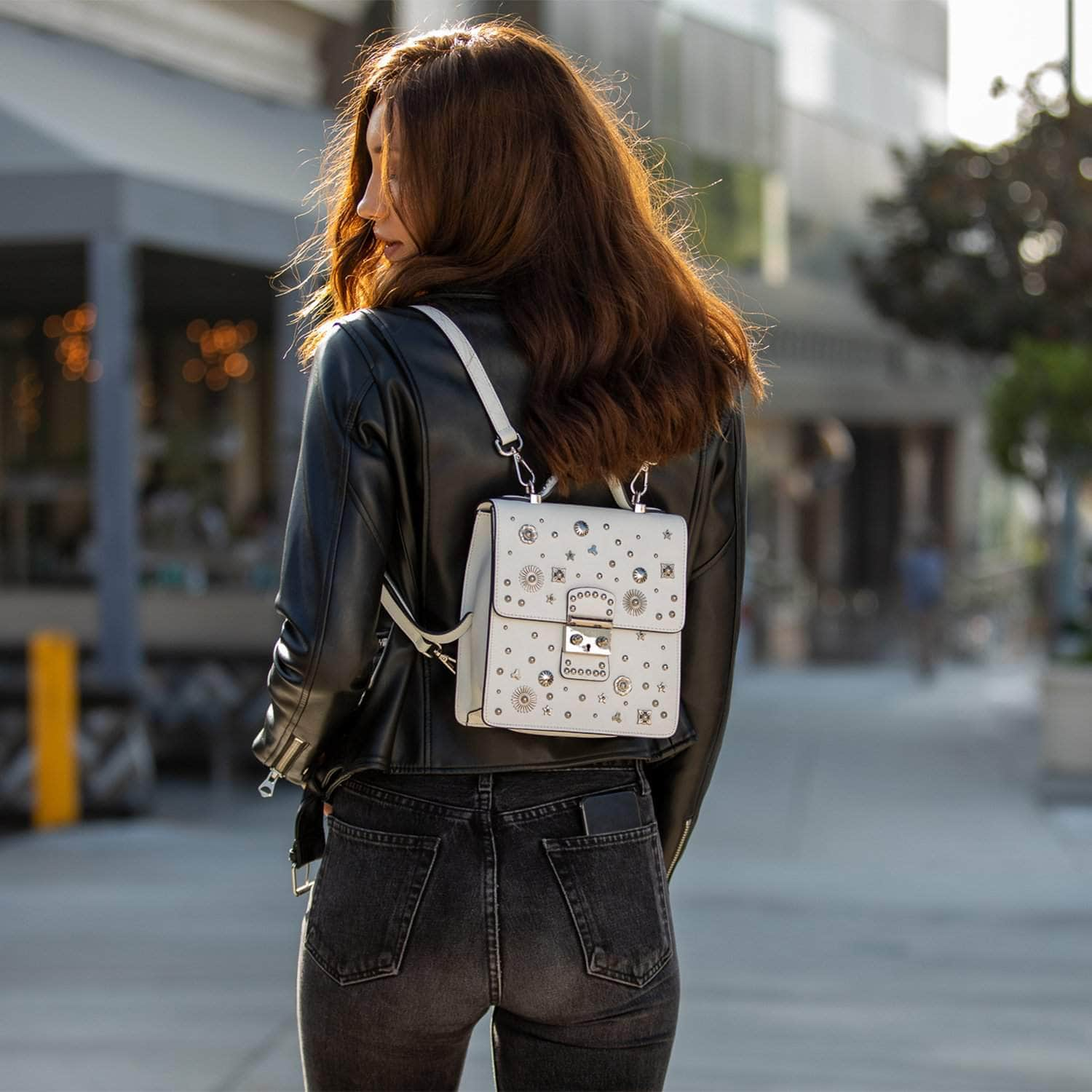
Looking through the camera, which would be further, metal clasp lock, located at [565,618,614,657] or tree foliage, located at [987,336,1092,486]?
tree foliage, located at [987,336,1092,486]

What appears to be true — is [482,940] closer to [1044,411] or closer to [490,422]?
[490,422]

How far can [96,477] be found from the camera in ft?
27.9

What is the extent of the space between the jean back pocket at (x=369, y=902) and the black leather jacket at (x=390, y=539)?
0.09 m

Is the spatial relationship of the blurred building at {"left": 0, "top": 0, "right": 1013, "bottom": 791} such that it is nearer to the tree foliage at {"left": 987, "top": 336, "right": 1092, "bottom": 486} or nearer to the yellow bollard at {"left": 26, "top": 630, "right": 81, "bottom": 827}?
the yellow bollard at {"left": 26, "top": 630, "right": 81, "bottom": 827}

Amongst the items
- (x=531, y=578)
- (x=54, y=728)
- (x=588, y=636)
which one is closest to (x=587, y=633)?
(x=588, y=636)

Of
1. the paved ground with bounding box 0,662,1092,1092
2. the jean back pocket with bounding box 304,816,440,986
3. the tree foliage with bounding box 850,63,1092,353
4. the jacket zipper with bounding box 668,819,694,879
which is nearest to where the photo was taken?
the jean back pocket with bounding box 304,816,440,986

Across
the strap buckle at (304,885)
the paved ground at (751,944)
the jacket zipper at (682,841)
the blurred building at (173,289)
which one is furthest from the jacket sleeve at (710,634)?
the paved ground at (751,944)

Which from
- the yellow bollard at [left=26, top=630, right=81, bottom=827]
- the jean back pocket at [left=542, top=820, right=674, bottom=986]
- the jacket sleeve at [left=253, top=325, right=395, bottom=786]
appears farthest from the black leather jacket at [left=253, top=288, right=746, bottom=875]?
the yellow bollard at [left=26, top=630, right=81, bottom=827]

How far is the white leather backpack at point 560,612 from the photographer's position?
73.5 inches

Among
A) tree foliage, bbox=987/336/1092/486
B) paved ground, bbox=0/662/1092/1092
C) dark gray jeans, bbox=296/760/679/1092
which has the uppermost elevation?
tree foliage, bbox=987/336/1092/486

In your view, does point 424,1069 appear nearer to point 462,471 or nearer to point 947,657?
point 462,471

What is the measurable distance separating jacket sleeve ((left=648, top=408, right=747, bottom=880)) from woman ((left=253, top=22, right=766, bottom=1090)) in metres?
0.06

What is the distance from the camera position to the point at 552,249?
1.97 meters

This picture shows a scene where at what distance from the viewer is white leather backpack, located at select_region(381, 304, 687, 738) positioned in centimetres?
187
